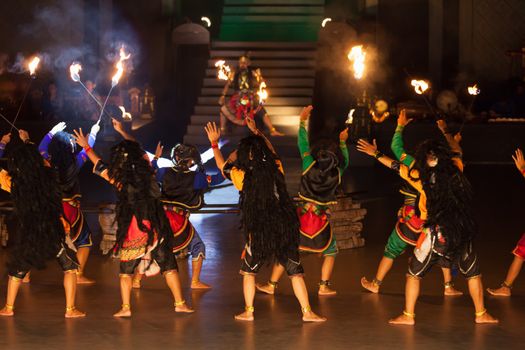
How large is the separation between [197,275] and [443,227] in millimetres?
2540

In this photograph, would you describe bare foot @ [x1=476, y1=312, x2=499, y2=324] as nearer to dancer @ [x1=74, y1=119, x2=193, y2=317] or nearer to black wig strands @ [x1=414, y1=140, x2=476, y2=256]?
black wig strands @ [x1=414, y1=140, x2=476, y2=256]

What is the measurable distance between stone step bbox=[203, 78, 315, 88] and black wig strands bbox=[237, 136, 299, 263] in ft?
47.3

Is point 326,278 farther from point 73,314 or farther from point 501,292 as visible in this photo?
point 73,314

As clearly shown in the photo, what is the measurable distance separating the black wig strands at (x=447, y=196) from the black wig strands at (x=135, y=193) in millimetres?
2195

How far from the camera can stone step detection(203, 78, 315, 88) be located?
23.8 m

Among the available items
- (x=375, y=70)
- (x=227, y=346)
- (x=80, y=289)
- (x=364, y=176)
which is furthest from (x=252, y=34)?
(x=227, y=346)

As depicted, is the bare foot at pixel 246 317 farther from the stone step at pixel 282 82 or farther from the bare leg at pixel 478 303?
the stone step at pixel 282 82

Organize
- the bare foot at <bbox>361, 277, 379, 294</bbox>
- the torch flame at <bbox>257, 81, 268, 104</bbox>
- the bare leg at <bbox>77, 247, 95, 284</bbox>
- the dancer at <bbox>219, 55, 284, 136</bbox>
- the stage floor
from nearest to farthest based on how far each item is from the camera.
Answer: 1. the stage floor
2. the bare foot at <bbox>361, 277, 379, 294</bbox>
3. the bare leg at <bbox>77, 247, 95, 284</bbox>
4. the dancer at <bbox>219, 55, 284, 136</bbox>
5. the torch flame at <bbox>257, 81, 268, 104</bbox>

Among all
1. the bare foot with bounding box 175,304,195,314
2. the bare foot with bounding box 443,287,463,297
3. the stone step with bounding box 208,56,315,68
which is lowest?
the bare foot with bounding box 175,304,195,314

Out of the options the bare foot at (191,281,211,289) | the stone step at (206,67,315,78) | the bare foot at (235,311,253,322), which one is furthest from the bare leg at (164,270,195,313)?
the stone step at (206,67,315,78)

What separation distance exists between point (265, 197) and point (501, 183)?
9.94 m

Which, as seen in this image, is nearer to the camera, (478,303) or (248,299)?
(478,303)

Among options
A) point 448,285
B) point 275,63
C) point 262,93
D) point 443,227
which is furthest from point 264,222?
point 275,63

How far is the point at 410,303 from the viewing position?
9156 millimetres
